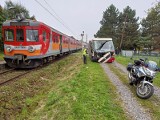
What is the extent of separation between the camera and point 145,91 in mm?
6891

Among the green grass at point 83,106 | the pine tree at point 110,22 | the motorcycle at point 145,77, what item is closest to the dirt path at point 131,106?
the green grass at point 83,106

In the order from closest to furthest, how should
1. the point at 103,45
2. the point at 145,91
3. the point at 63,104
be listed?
the point at 63,104
the point at 145,91
the point at 103,45

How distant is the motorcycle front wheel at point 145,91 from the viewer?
6707 mm

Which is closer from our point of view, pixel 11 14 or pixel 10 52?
pixel 10 52

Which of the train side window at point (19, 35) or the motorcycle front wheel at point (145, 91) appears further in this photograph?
the train side window at point (19, 35)

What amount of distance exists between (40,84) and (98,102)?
5.03 metres

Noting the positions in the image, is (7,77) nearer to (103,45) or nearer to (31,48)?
(31,48)

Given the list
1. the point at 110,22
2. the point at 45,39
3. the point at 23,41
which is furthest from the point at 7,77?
the point at 110,22

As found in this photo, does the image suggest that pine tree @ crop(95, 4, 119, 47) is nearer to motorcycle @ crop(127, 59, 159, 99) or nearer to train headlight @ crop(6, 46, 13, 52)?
train headlight @ crop(6, 46, 13, 52)

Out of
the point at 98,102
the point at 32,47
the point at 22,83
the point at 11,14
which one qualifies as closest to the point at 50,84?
the point at 22,83

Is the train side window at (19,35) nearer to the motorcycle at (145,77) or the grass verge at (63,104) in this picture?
the grass verge at (63,104)

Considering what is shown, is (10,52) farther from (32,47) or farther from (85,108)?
(85,108)

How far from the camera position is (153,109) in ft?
19.5

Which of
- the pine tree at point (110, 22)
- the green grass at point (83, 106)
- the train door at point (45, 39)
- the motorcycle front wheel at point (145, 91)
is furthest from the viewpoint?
the pine tree at point (110, 22)
